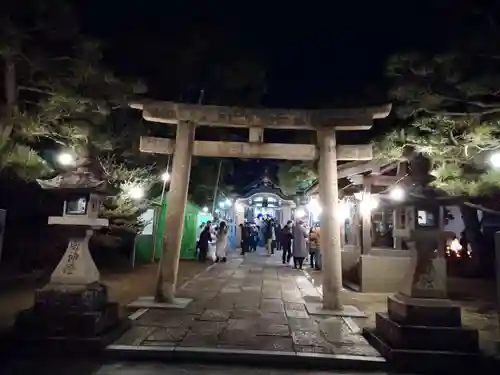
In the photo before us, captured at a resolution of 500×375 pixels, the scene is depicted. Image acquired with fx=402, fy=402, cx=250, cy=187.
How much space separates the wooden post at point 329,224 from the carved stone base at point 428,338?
272 centimetres

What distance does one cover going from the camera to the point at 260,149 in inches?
402

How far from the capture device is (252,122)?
1003 cm

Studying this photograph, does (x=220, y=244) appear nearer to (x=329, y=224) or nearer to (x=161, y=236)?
(x=161, y=236)

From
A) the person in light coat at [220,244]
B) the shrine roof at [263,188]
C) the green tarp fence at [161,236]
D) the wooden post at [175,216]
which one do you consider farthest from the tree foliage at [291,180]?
the wooden post at [175,216]

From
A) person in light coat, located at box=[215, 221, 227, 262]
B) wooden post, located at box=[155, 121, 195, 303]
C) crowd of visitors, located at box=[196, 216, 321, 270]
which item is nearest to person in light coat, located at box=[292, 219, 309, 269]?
crowd of visitors, located at box=[196, 216, 321, 270]

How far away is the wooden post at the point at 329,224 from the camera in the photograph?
30.2ft

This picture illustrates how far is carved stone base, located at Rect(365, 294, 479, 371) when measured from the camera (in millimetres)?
5930

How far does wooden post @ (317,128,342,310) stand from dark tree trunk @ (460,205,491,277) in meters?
9.55

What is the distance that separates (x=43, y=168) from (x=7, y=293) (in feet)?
11.4

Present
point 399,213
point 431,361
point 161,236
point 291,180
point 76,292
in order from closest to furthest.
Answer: point 431,361 → point 76,292 → point 399,213 → point 161,236 → point 291,180

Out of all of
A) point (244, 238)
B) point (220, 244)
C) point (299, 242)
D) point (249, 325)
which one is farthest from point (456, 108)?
point (244, 238)

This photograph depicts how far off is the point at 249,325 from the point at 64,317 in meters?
3.28

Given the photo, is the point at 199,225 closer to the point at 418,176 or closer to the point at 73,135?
the point at 73,135

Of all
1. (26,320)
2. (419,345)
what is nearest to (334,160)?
(419,345)
